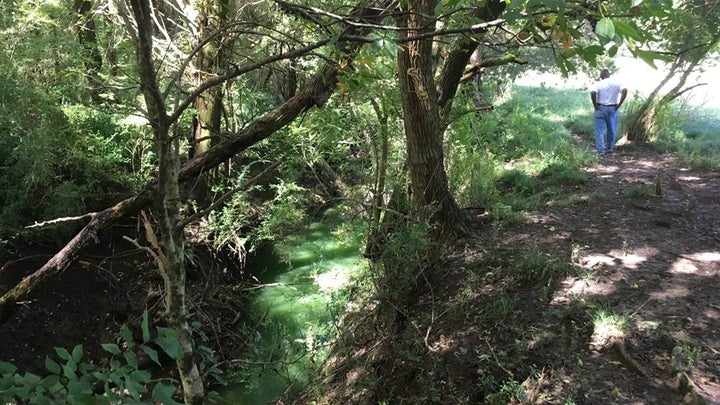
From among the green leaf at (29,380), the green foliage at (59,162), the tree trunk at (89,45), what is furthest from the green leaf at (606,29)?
the tree trunk at (89,45)

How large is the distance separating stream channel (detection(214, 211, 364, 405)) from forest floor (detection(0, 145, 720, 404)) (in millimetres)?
421

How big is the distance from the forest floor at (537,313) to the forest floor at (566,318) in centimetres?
1

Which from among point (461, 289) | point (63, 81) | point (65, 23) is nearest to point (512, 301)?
point (461, 289)

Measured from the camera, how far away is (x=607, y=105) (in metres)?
8.55

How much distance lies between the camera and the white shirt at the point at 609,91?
27.8ft

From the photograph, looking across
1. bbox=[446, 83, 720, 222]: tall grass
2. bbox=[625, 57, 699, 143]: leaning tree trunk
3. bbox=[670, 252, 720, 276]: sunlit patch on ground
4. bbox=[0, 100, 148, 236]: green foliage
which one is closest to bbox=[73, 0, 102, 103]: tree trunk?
bbox=[0, 100, 148, 236]: green foliage

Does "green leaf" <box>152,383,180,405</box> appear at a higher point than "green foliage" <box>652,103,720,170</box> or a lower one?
lower

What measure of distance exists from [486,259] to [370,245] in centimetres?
127

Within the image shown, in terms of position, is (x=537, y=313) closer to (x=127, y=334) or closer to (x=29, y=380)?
(x=127, y=334)

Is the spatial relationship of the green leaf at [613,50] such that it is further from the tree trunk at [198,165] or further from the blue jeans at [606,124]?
the blue jeans at [606,124]

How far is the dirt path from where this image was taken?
2918mm

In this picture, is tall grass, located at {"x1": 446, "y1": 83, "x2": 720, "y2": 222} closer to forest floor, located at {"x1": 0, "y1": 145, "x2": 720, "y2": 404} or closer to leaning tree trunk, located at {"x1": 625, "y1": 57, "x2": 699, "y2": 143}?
leaning tree trunk, located at {"x1": 625, "y1": 57, "x2": 699, "y2": 143}

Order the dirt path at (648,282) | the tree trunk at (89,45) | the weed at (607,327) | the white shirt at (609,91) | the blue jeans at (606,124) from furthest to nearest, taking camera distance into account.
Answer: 1. the blue jeans at (606,124)
2. the white shirt at (609,91)
3. the tree trunk at (89,45)
4. the weed at (607,327)
5. the dirt path at (648,282)

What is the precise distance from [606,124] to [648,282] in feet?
19.1
